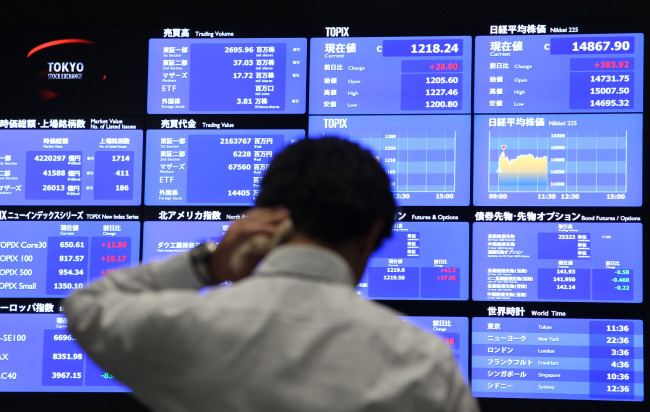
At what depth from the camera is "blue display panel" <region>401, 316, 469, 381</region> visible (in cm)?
293

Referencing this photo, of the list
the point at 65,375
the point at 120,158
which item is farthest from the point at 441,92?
the point at 65,375

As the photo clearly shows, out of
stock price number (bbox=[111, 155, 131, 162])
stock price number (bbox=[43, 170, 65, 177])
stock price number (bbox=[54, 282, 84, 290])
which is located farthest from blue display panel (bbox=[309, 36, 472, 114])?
stock price number (bbox=[54, 282, 84, 290])

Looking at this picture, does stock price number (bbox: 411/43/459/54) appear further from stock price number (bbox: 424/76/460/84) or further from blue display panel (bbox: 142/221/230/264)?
blue display panel (bbox: 142/221/230/264)

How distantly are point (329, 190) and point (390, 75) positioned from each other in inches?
70.1

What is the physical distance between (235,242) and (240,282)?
64 millimetres

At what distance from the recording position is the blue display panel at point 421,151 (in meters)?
2.99

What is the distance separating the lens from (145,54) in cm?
315

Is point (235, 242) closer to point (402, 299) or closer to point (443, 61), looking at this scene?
point (402, 299)

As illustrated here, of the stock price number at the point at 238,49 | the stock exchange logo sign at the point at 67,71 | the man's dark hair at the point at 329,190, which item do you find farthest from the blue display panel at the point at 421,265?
the man's dark hair at the point at 329,190

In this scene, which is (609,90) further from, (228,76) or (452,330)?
(228,76)

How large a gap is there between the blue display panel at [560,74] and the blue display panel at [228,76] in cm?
66

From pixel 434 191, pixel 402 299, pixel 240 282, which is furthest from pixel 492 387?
pixel 240 282

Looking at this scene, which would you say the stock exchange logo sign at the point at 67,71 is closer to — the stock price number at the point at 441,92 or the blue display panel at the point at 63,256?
the blue display panel at the point at 63,256

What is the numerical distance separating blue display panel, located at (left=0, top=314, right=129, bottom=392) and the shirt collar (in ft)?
6.11
